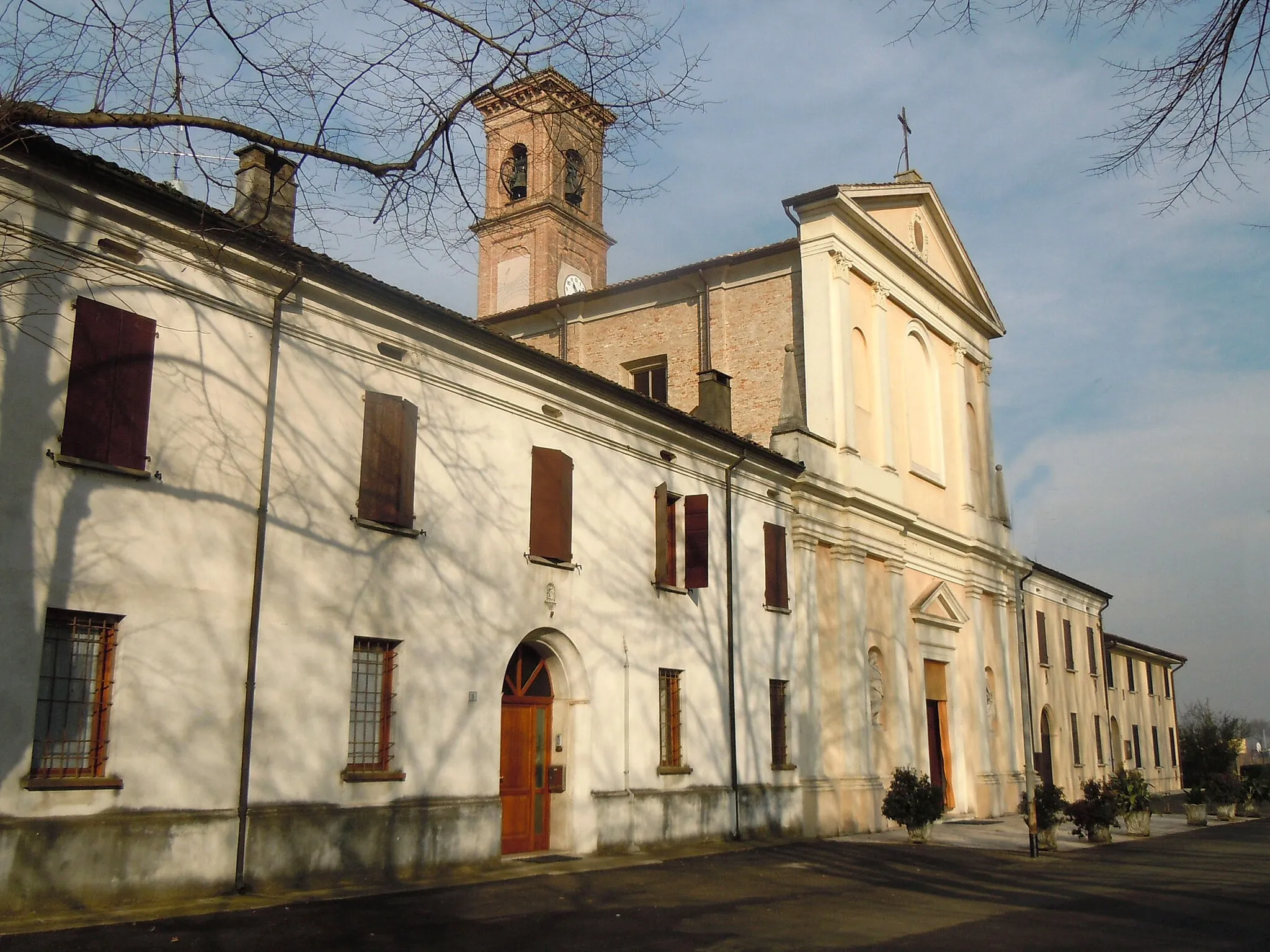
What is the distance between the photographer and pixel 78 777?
10086 mm

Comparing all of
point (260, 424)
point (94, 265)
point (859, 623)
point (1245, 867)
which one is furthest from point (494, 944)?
point (859, 623)

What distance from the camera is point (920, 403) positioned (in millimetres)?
28922

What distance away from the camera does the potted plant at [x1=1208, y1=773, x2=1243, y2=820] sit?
2722 cm

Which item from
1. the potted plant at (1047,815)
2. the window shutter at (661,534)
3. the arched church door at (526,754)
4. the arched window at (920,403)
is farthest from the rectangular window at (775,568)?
the arched window at (920,403)

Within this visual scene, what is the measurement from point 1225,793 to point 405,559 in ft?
74.2

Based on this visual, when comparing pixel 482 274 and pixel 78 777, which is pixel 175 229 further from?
pixel 482 274

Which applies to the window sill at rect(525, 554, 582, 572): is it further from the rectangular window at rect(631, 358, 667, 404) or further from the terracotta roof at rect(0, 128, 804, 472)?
the rectangular window at rect(631, 358, 667, 404)

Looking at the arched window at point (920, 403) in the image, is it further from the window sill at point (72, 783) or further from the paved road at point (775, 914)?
the window sill at point (72, 783)

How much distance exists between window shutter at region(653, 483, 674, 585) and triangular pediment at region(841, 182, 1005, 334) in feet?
30.8

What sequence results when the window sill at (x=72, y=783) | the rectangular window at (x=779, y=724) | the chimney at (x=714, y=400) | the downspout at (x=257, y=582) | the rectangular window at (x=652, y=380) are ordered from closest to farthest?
1. the window sill at (x=72, y=783)
2. the downspout at (x=257, y=582)
3. the rectangular window at (x=779, y=724)
4. the chimney at (x=714, y=400)
5. the rectangular window at (x=652, y=380)

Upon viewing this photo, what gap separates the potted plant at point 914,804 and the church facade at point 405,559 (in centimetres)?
142

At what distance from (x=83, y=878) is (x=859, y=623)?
53.9 ft

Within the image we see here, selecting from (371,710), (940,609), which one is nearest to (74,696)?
(371,710)

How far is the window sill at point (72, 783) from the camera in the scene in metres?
9.69
